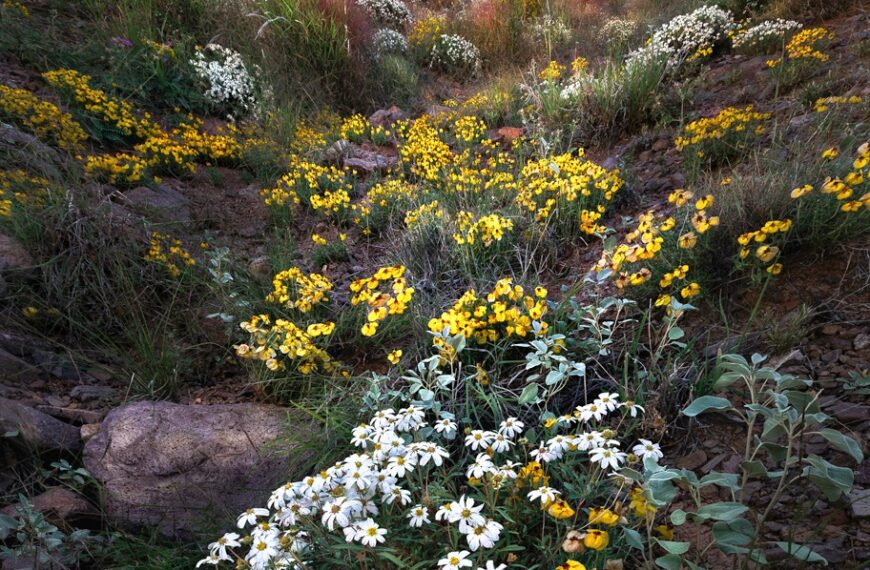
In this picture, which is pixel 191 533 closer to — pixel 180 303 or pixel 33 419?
pixel 33 419

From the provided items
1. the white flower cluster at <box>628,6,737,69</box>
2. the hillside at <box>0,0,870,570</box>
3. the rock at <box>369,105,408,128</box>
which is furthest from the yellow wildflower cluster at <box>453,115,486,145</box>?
the white flower cluster at <box>628,6,737,69</box>

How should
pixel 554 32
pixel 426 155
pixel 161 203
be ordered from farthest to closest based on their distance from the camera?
pixel 554 32 < pixel 426 155 < pixel 161 203

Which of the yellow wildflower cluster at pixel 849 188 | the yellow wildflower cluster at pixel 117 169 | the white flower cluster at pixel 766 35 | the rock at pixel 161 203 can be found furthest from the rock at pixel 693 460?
the white flower cluster at pixel 766 35

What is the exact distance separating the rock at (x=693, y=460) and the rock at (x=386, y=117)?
4616mm

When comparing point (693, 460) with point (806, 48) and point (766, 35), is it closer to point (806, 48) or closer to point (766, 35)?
point (806, 48)

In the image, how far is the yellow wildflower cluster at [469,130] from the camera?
15.5 feet

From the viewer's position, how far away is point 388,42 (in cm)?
710

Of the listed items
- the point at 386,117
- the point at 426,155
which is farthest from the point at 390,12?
the point at 426,155

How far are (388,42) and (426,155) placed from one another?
3.64m

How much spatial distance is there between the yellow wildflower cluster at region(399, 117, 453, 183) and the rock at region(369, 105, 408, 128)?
0.65 metres

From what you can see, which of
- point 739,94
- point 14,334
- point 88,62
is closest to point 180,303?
point 14,334

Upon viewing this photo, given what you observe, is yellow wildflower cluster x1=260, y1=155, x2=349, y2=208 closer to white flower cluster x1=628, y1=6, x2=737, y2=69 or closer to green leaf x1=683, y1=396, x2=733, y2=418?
white flower cluster x1=628, y1=6, x2=737, y2=69

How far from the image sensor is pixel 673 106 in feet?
13.8

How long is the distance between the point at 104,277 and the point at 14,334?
470 millimetres
